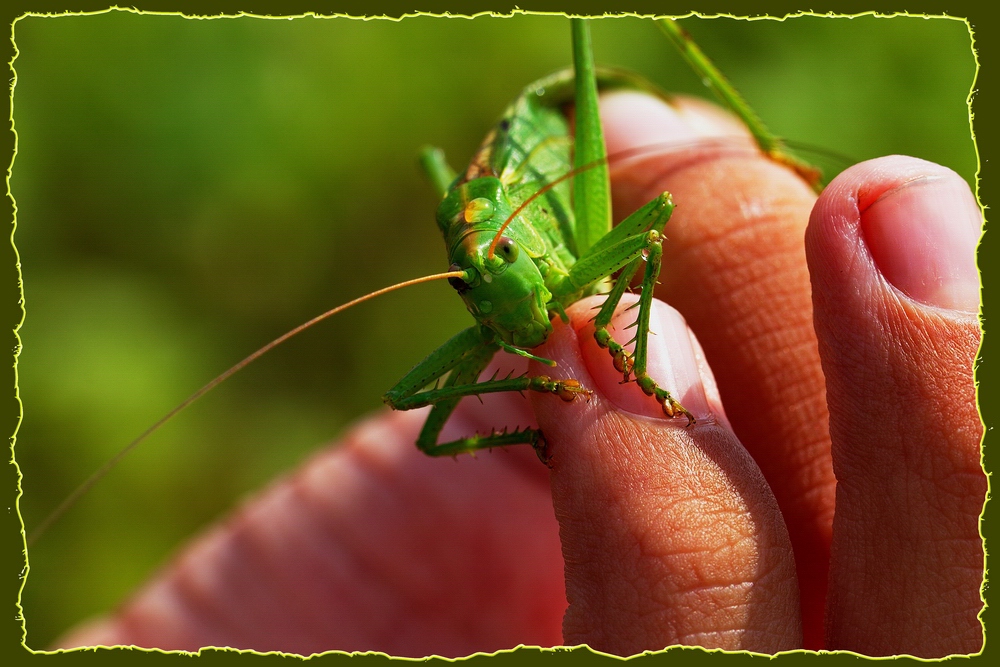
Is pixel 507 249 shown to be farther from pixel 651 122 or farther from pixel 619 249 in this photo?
pixel 651 122

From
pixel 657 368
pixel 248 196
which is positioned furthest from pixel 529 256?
pixel 248 196

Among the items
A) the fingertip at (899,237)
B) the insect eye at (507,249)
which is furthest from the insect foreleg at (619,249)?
the fingertip at (899,237)

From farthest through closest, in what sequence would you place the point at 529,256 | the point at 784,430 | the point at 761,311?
the point at 761,311
the point at 784,430
the point at 529,256

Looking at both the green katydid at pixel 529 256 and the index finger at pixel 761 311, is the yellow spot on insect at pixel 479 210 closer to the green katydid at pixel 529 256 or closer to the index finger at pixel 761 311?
the green katydid at pixel 529 256

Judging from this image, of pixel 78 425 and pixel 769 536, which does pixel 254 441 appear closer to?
pixel 78 425

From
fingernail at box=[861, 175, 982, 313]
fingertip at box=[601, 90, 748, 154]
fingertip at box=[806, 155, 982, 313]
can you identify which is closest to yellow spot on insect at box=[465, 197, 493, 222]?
fingertip at box=[806, 155, 982, 313]

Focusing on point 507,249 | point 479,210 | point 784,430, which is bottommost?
point 784,430
